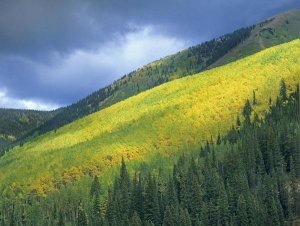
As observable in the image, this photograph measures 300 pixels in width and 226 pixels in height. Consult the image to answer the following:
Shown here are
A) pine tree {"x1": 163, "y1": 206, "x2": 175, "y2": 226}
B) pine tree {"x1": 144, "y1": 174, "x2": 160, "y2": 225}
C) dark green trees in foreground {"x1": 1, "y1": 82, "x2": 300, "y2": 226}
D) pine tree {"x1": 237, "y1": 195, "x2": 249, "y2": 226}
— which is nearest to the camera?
pine tree {"x1": 237, "y1": 195, "x2": 249, "y2": 226}

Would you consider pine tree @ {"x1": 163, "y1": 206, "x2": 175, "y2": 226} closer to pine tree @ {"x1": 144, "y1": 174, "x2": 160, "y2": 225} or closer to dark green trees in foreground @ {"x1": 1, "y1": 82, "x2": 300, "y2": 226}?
dark green trees in foreground @ {"x1": 1, "y1": 82, "x2": 300, "y2": 226}

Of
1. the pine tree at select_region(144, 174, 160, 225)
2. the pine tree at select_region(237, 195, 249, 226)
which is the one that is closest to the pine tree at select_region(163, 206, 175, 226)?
the pine tree at select_region(144, 174, 160, 225)

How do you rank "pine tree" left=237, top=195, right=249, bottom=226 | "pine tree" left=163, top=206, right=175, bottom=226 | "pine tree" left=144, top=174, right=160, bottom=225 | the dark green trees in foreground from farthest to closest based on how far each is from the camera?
"pine tree" left=144, top=174, right=160, bottom=225 < "pine tree" left=163, top=206, right=175, bottom=226 < the dark green trees in foreground < "pine tree" left=237, top=195, right=249, bottom=226

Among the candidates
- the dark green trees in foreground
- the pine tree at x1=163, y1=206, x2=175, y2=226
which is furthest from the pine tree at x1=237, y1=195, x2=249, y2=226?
the pine tree at x1=163, y1=206, x2=175, y2=226

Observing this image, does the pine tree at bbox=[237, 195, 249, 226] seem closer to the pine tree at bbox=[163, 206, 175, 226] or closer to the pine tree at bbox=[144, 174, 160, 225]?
the pine tree at bbox=[163, 206, 175, 226]

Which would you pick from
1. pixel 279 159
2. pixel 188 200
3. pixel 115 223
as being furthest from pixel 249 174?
pixel 115 223

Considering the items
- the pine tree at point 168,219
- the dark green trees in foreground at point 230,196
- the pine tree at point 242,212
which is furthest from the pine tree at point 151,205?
the pine tree at point 242,212

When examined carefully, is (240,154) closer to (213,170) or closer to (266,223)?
(213,170)

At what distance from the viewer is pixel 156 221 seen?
17950cm

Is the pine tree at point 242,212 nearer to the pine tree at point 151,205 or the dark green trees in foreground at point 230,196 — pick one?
the dark green trees in foreground at point 230,196

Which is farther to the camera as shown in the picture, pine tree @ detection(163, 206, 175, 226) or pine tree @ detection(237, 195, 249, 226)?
pine tree @ detection(163, 206, 175, 226)

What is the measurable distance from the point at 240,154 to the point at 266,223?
184 ft

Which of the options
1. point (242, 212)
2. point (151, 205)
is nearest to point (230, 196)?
point (242, 212)

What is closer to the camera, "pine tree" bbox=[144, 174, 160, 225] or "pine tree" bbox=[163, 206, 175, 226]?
"pine tree" bbox=[163, 206, 175, 226]
